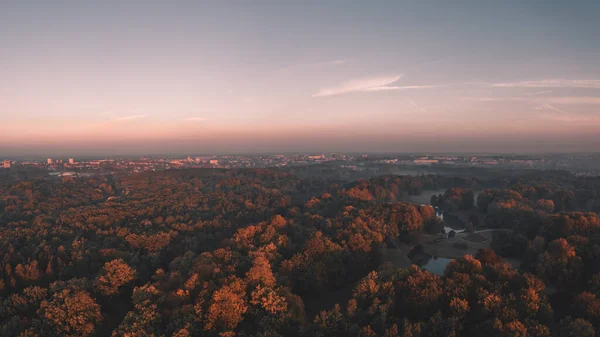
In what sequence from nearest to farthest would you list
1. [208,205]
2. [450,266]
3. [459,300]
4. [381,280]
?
[459,300] < [381,280] < [450,266] < [208,205]

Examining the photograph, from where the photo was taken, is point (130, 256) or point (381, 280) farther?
point (130, 256)

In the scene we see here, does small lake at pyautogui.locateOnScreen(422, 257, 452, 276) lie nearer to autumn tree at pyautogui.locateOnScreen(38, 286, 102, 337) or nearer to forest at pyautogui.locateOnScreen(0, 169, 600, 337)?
forest at pyautogui.locateOnScreen(0, 169, 600, 337)

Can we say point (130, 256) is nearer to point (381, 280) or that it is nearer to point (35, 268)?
point (35, 268)

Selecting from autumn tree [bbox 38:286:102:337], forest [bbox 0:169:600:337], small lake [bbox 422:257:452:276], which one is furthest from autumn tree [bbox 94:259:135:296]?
small lake [bbox 422:257:452:276]

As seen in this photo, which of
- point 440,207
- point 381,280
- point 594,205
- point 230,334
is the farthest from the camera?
point 440,207

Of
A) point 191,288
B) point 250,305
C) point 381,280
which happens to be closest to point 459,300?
point 381,280

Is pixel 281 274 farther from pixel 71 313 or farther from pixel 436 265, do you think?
pixel 436 265
